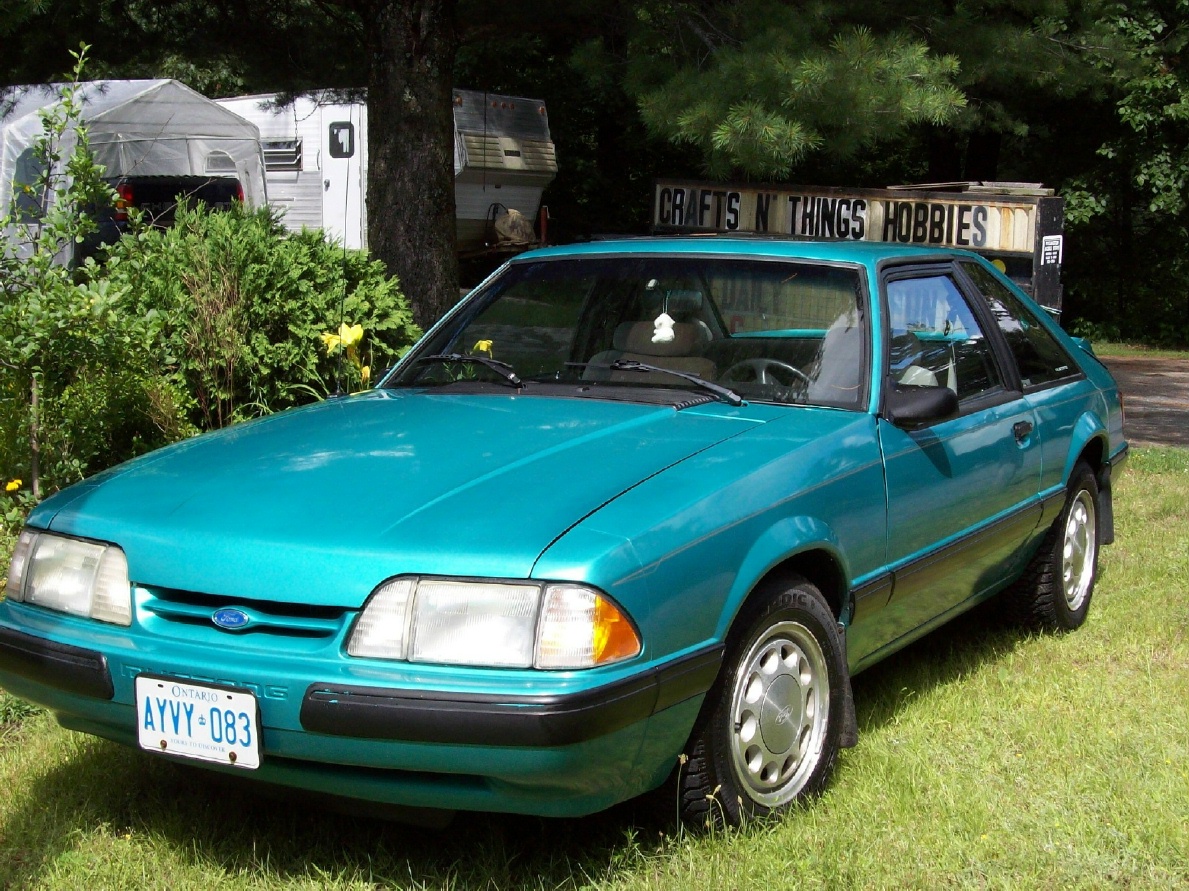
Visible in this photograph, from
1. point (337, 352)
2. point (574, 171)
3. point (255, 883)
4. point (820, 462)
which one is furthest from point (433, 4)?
point (574, 171)

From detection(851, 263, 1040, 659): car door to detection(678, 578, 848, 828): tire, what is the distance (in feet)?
0.91

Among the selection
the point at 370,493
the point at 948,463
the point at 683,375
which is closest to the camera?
the point at 370,493

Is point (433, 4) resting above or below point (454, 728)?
above

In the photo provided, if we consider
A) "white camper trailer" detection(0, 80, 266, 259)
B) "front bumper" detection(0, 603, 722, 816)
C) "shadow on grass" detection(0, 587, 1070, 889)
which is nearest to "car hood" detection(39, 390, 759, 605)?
"front bumper" detection(0, 603, 722, 816)

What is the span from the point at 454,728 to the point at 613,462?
2.69 feet

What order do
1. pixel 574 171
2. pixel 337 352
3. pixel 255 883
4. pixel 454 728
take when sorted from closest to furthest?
1. pixel 454 728
2. pixel 255 883
3. pixel 337 352
4. pixel 574 171

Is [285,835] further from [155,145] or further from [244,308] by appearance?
[155,145]

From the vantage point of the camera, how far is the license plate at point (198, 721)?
2787mm

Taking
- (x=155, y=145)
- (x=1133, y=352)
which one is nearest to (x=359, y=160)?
(x=155, y=145)

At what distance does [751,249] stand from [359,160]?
43.3 feet

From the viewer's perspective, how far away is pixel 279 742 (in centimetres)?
278

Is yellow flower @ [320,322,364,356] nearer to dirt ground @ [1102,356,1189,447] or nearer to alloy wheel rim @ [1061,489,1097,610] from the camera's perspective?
alloy wheel rim @ [1061,489,1097,610]

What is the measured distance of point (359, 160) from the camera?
54.9ft

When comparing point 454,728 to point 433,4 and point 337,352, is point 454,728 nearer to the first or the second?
point 337,352
